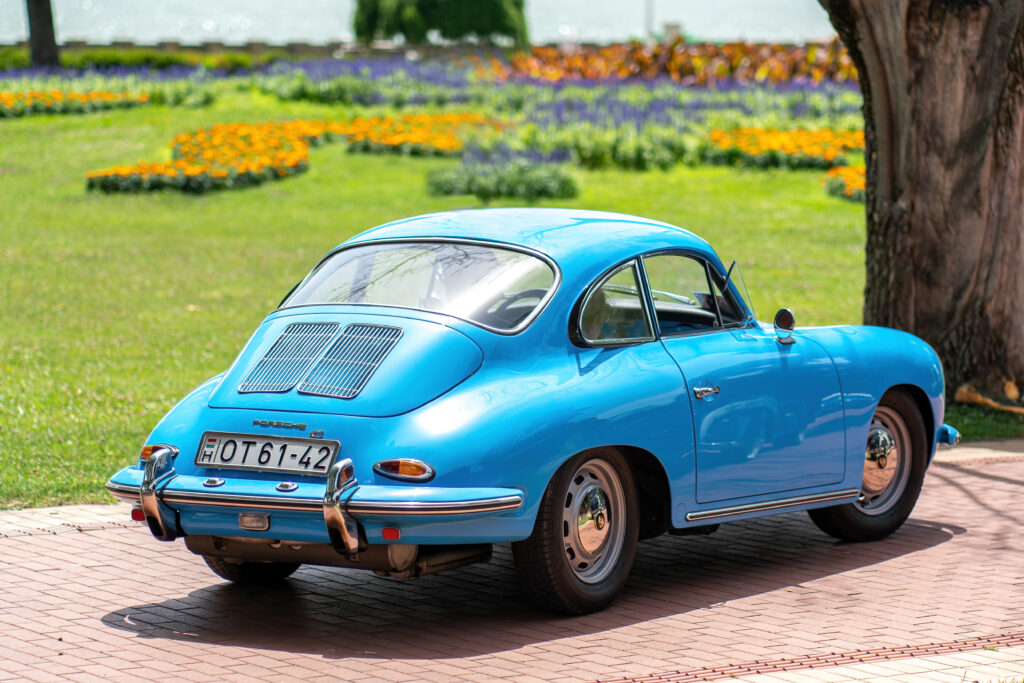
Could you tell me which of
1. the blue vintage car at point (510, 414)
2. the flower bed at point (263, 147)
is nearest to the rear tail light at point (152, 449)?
the blue vintage car at point (510, 414)

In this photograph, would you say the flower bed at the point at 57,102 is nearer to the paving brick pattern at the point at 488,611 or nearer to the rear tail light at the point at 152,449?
the paving brick pattern at the point at 488,611

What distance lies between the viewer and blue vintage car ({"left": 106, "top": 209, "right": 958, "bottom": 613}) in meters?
5.37

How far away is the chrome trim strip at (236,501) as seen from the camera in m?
5.27

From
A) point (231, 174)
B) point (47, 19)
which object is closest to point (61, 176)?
point (231, 174)

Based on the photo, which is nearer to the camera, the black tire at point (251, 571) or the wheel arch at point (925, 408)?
the black tire at point (251, 571)

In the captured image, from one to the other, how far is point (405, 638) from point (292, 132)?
20.0 meters

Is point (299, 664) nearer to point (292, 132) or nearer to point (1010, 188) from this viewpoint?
point (1010, 188)

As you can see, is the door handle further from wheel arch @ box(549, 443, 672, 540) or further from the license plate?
the license plate

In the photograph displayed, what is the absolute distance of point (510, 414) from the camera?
5.50 m

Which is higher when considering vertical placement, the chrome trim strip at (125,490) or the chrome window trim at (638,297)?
the chrome window trim at (638,297)

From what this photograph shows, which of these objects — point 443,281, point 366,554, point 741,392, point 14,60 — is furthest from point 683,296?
point 14,60

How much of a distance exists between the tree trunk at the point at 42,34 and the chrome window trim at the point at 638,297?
31.0 meters

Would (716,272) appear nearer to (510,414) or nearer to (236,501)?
(510,414)

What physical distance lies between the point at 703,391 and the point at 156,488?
232 cm
